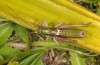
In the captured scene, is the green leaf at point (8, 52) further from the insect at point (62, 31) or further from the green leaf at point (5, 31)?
the insect at point (62, 31)

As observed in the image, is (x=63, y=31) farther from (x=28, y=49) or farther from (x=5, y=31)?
(x=5, y=31)

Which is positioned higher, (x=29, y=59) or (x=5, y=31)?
(x=5, y=31)

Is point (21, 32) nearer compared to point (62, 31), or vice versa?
point (62, 31)

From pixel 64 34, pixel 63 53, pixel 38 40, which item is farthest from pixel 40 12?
pixel 63 53

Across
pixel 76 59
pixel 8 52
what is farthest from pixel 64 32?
pixel 8 52

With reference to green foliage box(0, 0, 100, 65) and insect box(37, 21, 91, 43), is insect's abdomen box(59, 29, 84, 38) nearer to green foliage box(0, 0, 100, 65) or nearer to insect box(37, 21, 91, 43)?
insect box(37, 21, 91, 43)

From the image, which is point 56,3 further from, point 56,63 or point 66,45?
point 56,63

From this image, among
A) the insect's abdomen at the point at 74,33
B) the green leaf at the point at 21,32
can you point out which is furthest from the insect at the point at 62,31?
the green leaf at the point at 21,32
